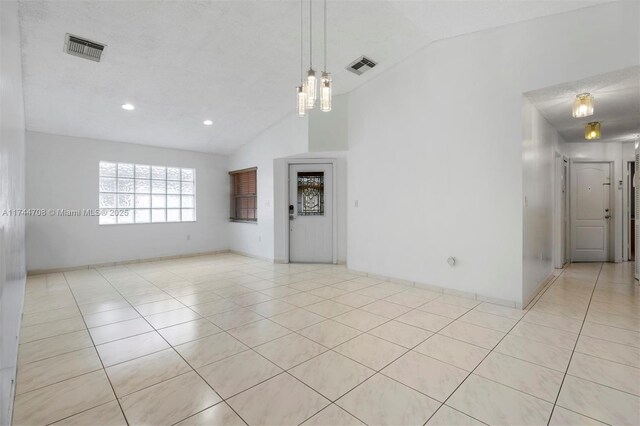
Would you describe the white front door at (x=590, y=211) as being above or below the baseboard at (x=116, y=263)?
above

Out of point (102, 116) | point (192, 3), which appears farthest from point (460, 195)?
point (102, 116)

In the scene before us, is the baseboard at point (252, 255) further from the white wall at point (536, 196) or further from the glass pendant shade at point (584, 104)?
the glass pendant shade at point (584, 104)

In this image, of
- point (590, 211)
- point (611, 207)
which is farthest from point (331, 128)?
point (611, 207)

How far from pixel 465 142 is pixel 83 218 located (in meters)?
6.84

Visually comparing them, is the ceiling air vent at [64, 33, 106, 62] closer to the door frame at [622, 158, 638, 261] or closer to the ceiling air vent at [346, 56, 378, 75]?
the ceiling air vent at [346, 56, 378, 75]

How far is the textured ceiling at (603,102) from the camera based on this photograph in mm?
3104

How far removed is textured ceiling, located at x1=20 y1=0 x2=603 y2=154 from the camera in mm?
3186

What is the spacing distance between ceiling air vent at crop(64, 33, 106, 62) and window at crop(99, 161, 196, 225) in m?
3.12

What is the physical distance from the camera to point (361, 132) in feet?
16.9

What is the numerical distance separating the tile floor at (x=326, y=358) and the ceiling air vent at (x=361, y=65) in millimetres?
3343

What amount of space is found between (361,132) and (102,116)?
14.7 feet

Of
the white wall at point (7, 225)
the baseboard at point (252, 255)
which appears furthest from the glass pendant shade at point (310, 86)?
the baseboard at point (252, 255)

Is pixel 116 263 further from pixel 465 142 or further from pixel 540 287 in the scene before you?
pixel 540 287

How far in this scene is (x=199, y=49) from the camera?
150 inches
